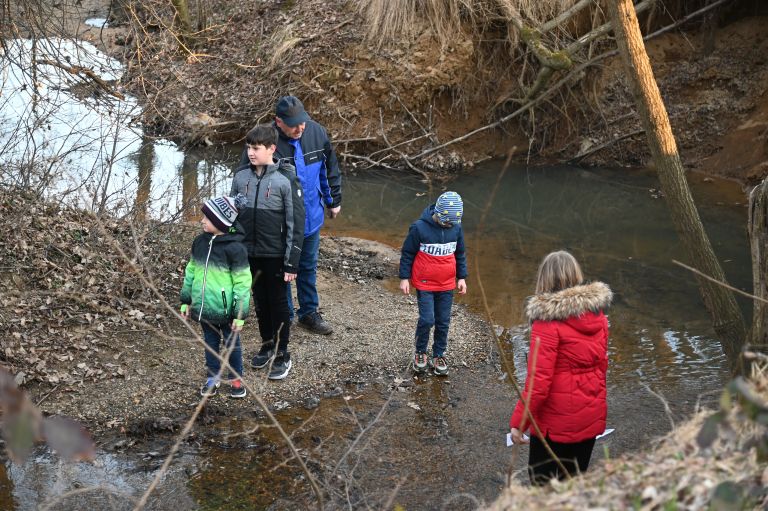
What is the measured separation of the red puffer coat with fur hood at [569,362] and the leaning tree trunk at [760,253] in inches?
49.6

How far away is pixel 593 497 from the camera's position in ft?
11.4

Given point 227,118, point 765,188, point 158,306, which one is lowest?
point 158,306

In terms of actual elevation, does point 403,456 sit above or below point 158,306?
below

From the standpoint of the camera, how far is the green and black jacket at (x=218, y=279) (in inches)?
226

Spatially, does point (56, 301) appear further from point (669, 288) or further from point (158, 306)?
point (669, 288)

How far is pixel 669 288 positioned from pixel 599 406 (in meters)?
5.37

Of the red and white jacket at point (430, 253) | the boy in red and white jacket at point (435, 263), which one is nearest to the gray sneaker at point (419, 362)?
the boy in red and white jacket at point (435, 263)

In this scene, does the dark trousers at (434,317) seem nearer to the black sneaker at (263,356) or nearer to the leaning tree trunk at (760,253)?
the black sneaker at (263,356)

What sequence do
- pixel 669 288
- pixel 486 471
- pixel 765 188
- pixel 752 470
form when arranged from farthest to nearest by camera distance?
pixel 669 288 → pixel 486 471 → pixel 765 188 → pixel 752 470

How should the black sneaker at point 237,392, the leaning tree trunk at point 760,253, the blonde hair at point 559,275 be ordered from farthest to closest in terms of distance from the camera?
the black sneaker at point 237,392
the leaning tree trunk at point 760,253
the blonde hair at point 559,275

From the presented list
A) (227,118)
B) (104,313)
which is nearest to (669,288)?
(104,313)

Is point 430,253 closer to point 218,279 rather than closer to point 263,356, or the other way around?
point 263,356

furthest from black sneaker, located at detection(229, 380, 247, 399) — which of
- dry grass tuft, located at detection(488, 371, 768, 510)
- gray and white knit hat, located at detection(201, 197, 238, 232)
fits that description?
dry grass tuft, located at detection(488, 371, 768, 510)

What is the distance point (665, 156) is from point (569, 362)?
258cm
